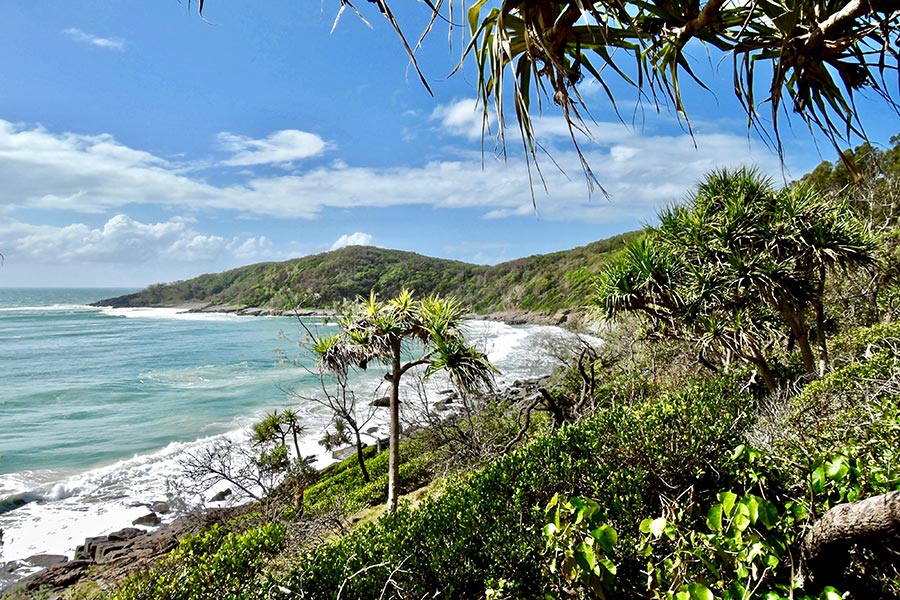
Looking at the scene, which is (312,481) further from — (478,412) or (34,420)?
(34,420)

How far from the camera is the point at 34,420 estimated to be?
2064cm

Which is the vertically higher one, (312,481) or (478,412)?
(478,412)

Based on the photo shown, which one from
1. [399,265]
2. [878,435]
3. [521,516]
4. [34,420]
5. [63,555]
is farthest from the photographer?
[399,265]

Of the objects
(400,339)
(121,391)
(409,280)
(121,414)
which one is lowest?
(121,414)

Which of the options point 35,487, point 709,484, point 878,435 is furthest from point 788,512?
point 35,487

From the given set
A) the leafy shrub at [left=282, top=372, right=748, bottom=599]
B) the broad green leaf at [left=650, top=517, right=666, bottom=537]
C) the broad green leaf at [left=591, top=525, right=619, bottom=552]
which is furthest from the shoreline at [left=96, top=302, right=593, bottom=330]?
the broad green leaf at [left=650, top=517, right=666, bottom=537]

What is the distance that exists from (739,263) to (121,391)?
97.7ft

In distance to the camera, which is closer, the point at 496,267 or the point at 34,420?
the point at 34,420

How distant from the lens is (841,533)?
224cm

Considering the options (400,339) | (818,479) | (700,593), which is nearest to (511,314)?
(400,339)

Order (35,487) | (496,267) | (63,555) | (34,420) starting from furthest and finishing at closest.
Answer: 1. (496,267)
2. (34,420)
3. (35,487)
4. (63,555)

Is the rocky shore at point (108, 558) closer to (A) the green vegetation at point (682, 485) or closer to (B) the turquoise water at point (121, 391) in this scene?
(A) the green vegetation at point (682, 485)

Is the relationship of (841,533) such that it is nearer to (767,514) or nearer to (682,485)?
(767,514)

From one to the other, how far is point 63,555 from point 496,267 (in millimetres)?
69206
